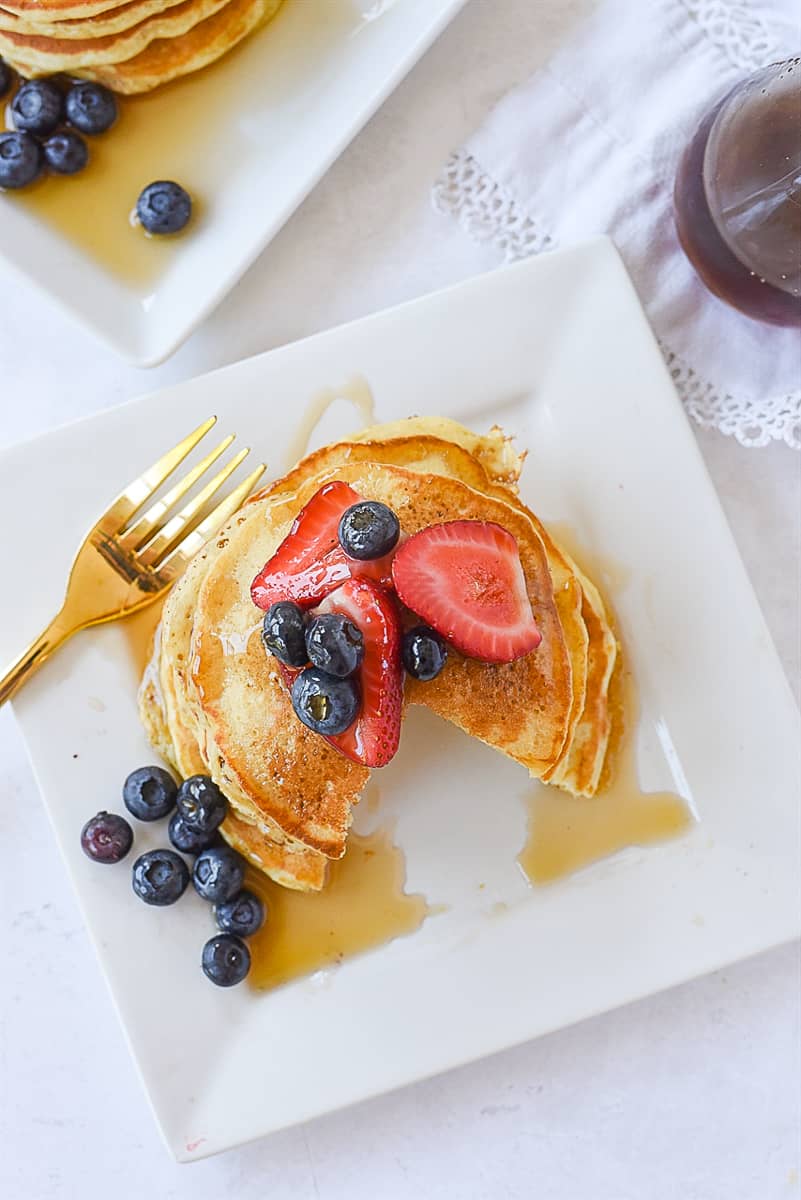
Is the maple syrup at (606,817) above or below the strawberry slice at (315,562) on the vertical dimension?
below

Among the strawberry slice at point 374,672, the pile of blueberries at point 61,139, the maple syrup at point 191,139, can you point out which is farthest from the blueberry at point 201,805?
the pile of blueberries at point 61,139

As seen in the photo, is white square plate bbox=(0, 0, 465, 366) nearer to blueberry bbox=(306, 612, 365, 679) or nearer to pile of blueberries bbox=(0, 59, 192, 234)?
pile of blueberries bbox=(0, 59, 192, 234)

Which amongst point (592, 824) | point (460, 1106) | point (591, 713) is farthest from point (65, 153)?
point (460, 1106)

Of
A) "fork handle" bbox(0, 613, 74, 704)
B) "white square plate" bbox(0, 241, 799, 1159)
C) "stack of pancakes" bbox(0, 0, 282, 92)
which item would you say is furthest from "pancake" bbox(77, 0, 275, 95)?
"fork handle" bbox(0, 613, 74, 704)

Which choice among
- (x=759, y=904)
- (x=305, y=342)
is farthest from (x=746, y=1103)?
(x=305, y=342)

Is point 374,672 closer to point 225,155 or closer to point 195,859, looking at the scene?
point 195,859

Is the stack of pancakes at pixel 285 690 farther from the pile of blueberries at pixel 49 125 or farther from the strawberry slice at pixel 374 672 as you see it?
the pile of blueberries at pixel 49 125

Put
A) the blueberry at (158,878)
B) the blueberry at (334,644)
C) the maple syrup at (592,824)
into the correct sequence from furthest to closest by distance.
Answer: the maple syrup at (592,824)
the blueberry at (158,878)
the blueberry at (334,644)
